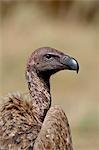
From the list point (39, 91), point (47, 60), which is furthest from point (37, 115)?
point (47, 60)

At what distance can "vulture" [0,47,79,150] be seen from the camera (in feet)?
35.4

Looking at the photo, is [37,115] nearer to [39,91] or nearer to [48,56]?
[39,91]

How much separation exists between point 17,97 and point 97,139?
8949mm

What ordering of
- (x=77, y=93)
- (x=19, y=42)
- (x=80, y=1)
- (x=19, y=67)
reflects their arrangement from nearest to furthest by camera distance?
(x=77, y=93), (x=19, y=67), (x=19, y=42), (x=80, y=1)

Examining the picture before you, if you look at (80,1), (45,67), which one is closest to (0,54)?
→ (80,1)

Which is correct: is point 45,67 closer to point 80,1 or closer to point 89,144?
point 89,144

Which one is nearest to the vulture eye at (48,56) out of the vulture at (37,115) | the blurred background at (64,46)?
the vulture at (37,115)

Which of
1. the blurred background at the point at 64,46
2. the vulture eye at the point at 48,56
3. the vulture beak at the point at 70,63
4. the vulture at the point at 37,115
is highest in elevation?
the vulture eye at the point at 48,56

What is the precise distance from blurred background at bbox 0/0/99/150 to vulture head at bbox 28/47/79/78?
22.6 feet

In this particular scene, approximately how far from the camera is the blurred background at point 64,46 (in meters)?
23.0

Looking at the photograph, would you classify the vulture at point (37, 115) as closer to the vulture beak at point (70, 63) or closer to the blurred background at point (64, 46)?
the vulture beak at point (70, 63)

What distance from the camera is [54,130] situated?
10930 millimetres

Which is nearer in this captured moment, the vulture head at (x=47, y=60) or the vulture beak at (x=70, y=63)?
the vulture beak at (x=70, y=63)

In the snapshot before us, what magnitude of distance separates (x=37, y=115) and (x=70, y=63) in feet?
2.27
